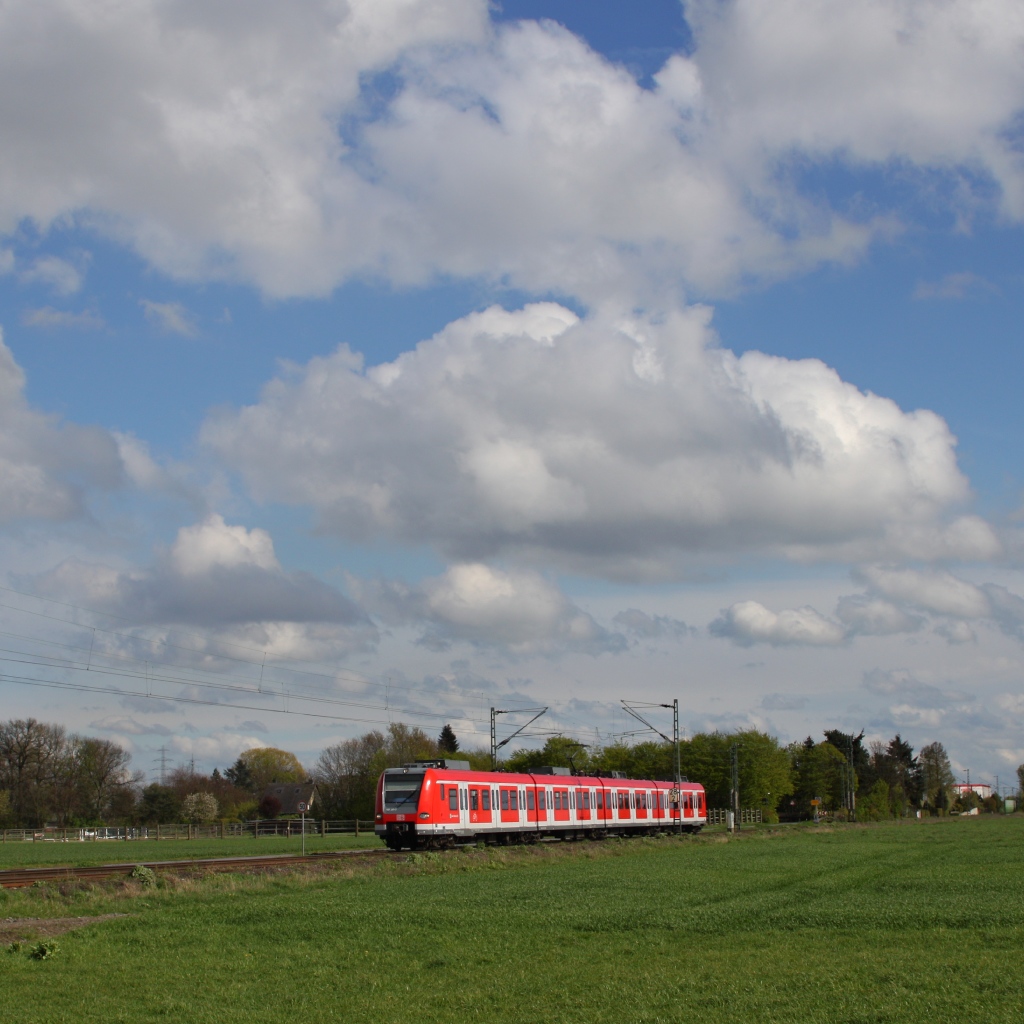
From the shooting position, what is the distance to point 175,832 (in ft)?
290

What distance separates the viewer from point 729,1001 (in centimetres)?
1396

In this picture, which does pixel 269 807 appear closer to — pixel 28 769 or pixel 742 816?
pixel 28 769

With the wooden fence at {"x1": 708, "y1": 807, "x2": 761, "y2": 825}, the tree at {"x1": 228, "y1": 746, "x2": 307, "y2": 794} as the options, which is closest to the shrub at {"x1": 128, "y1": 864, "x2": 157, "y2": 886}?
the wooden fence at {"x1": 708, "y1": 807, "x2": 761, "y2": 825}

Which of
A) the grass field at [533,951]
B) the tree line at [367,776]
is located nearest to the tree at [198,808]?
the tree line at [367,776]

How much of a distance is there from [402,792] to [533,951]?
81.0ft

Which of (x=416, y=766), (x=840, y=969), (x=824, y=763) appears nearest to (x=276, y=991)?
(x=840, y=969)

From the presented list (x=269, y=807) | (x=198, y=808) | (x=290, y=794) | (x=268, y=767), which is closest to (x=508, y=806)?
(x=198, y=808)

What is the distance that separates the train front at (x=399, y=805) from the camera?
1667 inches

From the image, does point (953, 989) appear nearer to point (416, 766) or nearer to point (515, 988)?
point (515, 988)

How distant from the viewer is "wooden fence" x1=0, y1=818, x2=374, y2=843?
83000 mm

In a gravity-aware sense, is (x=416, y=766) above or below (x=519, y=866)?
above

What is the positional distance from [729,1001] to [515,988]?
3.13m

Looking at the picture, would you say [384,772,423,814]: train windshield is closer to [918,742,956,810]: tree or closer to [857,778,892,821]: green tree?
[857,778,892,821]: green tree

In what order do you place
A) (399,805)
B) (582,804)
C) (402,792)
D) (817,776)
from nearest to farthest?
1. (399,805)
2. (402,792)
3. (582,804)
4. (817,776)
